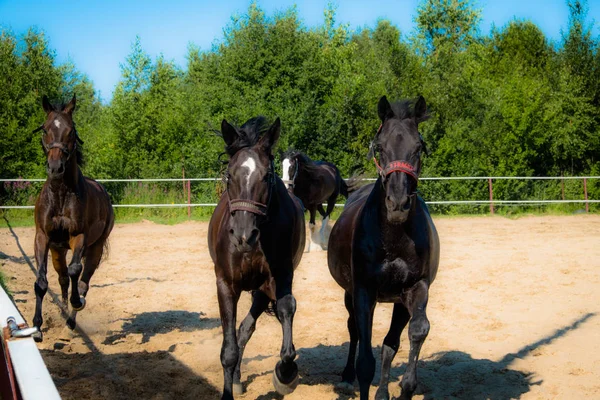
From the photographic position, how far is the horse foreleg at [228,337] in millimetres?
4555

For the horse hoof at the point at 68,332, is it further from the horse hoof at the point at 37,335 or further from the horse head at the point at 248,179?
the horse hoof at the point at 37,335

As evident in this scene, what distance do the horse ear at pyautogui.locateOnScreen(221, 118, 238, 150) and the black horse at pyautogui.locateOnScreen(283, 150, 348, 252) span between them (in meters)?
8.45

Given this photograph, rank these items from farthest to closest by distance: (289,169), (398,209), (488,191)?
(488,191) → (289,169) → (398,209)

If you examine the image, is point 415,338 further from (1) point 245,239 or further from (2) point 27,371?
(2) point 27,371

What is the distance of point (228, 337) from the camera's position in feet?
15.2

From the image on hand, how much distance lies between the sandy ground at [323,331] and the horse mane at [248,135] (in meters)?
2.07

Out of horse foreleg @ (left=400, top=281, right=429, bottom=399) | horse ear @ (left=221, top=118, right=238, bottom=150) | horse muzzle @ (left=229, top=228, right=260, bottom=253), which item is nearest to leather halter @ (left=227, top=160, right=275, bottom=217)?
horse muzzle @ (left=229, top=228, right=260, bottom=253)

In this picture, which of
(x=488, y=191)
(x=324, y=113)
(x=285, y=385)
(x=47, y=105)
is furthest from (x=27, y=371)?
(x=324, y=113)

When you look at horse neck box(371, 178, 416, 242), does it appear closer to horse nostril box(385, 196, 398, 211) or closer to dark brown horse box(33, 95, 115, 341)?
horse nostril box(385, 196, 398, 211)

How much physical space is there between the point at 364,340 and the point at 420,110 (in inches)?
66.2

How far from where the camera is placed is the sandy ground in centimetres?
523

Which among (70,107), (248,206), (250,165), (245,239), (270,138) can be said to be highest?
(70,107)

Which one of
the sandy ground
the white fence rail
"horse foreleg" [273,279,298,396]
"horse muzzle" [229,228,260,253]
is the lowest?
the sandy ground

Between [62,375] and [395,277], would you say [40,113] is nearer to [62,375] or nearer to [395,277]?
[62,375]
